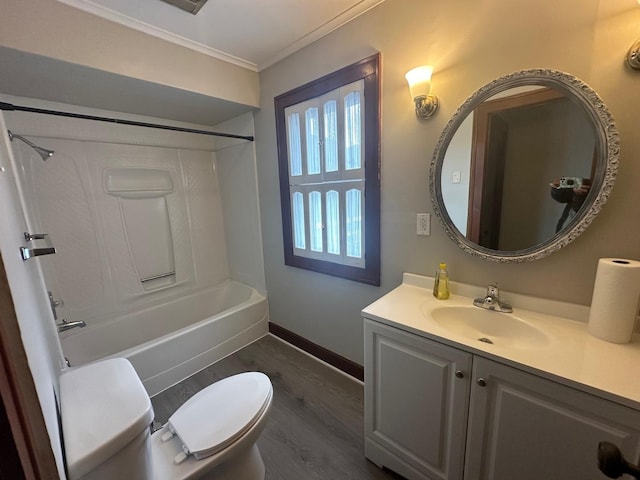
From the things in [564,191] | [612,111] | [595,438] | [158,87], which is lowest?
[595,438]

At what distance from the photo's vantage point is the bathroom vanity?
78cm

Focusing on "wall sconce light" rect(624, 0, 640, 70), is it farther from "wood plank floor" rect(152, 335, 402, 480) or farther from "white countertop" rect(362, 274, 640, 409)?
"wood plank floor" rect(152, 335, 402, 480)

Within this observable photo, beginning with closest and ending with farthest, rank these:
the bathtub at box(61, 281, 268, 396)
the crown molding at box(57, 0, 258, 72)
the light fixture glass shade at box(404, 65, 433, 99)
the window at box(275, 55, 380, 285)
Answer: the light fixture glass shade at box(404, 65, 433, 99) < the crown molding at box(57, 0, 258, 72) < the window at box(275, 55, 380, 285) < the bathtub at box(61, 281, 268, 396)

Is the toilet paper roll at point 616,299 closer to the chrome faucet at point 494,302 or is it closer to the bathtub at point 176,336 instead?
the chrome faucet at point 494,302

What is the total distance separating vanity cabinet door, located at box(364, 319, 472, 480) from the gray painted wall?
502 millimetres

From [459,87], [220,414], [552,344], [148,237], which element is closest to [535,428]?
[552,344]

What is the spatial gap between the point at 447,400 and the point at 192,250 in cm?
259

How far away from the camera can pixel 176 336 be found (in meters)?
1.96

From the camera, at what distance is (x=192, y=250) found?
277cm

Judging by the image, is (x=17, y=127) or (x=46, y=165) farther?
(x=46, y=165)

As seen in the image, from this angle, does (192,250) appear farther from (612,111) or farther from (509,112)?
(612,111)

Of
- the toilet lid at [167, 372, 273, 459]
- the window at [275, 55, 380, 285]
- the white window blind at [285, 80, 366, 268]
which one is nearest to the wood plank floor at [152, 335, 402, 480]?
the toilet lid at [167, 372, 273, 459]

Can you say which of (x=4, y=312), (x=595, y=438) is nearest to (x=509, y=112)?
(x=595, y=438)

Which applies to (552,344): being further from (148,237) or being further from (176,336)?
(148,237)
